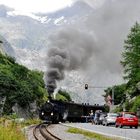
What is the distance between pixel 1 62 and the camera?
256 ft

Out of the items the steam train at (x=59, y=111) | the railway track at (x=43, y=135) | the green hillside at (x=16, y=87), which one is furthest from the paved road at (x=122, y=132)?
the green hillside at (x=16, y=87)

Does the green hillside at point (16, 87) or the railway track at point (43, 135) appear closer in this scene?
the railway track at point (43, 135)

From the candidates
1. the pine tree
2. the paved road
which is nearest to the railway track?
the paved road

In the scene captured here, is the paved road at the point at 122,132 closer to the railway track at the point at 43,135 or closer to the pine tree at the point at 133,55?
the railway track at the point at 43,135

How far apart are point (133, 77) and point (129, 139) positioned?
54.4 metres

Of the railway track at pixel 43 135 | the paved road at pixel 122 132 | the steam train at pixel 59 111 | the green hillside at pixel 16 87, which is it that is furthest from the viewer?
the green hillside at pixel 16 87

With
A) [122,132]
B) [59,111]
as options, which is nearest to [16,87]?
[59,111]

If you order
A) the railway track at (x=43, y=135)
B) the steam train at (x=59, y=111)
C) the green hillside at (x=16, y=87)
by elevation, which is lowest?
the railway track at (x=43, y=135)

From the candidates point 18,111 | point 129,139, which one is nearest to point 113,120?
point 18,111

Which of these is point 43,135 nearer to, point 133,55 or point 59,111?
point 59,111

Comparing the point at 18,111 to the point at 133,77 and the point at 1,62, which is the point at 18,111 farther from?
the point at 133,77

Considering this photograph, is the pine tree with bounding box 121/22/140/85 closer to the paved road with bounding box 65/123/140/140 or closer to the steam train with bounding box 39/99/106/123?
the steam train with bounding box 39/99/106/123

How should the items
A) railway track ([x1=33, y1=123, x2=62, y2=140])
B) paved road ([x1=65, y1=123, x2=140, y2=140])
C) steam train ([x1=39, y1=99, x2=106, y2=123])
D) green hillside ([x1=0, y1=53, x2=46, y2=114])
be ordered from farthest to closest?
green hillside ([x1=0, y1=53, x2=46, y2=114]) → steam train ([x1=39, y1=99, x2=106, y2=123]) → paved road ([x1=65, y1=123, x2=140, y2=140]) → railway track ([x1=33, y1=123, x2=62, y2=140])

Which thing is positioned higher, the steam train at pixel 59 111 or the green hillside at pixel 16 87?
the green hillside at pixel 16 87
